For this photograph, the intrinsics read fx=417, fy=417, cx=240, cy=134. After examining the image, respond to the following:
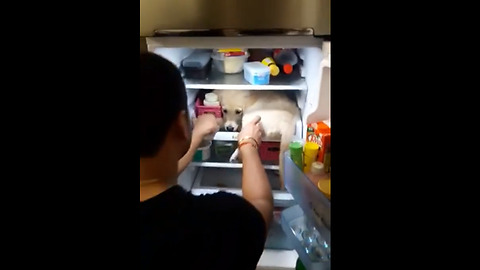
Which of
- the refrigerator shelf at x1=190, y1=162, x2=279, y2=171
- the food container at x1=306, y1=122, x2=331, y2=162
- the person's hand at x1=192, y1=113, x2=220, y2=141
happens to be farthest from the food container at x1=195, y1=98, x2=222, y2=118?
the food container at x1=306, y1=122, x2=331, y2=162

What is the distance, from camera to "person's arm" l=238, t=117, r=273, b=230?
0.90m

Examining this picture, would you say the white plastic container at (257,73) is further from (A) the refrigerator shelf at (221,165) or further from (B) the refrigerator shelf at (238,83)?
(A) the refrigerator shelf at (221,165)

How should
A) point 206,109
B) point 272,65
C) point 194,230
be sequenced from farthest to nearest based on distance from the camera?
point 272,65 → point 206,109 → point 194,230

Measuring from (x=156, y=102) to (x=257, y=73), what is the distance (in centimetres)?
30

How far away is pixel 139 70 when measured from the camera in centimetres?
90

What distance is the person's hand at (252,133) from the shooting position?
961 mm

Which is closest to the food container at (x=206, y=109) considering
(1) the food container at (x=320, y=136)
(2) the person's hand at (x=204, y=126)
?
(2) the person's hand at (x=204, y=126)

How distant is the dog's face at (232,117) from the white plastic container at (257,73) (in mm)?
93

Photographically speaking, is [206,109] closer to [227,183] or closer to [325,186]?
[227,183]

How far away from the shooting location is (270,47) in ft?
3.11

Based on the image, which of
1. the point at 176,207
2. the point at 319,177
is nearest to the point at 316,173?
the point at 319,177
